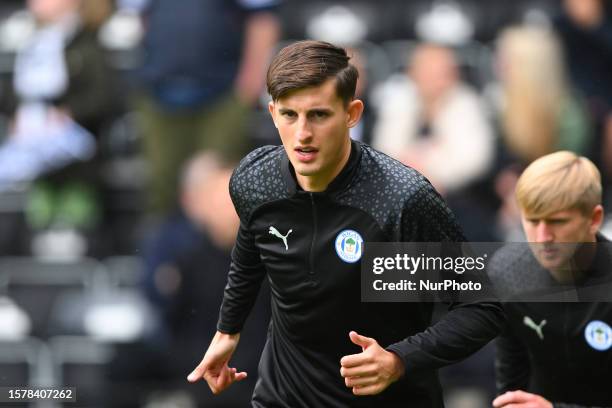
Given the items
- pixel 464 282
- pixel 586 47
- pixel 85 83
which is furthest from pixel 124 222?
pixel 464 282

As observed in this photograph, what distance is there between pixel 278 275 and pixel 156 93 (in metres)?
3.14

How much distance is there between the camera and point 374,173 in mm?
3760

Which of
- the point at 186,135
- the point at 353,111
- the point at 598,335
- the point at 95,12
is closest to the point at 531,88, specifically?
the point at 186,135

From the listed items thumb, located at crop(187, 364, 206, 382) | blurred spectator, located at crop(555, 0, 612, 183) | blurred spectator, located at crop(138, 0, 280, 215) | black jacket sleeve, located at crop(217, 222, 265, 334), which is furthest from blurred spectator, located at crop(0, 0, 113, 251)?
thumb, located at crop(187, 364, 206, 382)

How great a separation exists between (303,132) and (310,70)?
190 mm

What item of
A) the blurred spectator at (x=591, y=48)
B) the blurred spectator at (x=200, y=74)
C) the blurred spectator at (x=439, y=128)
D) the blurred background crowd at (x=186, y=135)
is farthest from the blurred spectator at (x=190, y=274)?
the blurred spectator at (x=591, y=48)

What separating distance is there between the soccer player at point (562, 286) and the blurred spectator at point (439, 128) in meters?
2.24

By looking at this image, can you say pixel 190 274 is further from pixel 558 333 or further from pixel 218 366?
pixel 558 333

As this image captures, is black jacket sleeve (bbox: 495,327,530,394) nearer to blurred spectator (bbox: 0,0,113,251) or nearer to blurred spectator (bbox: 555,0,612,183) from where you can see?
blurred spectator (bbox: 555,0,612,183)

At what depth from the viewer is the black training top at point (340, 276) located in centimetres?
364

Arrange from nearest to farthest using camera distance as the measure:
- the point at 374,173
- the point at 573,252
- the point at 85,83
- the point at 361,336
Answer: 1. the point at 361,336
2. the point at 374,173
3. the point at 573,252
4. the point at 85,83

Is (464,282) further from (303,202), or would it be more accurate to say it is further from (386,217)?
(303,202)

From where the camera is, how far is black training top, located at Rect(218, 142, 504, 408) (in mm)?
3645

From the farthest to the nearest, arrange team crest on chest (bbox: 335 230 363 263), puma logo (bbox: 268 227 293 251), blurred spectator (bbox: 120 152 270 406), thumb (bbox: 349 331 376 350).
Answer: blurred spectator (bbox: 120 152 270 406) < puma logo (bbox: 268 227 293 251) < team crest on chest (bbox: 335 230 363 263) < thumb (bbox: 349 331 376 350)
